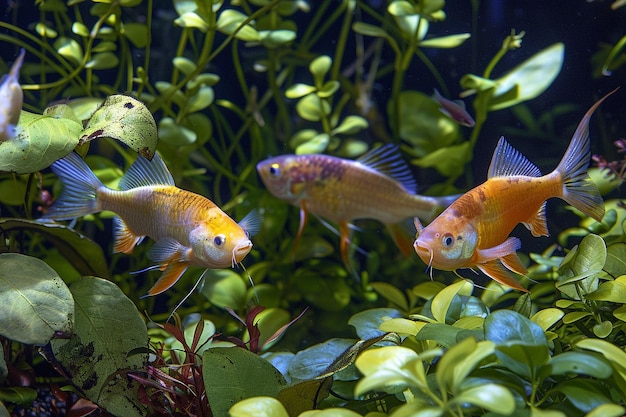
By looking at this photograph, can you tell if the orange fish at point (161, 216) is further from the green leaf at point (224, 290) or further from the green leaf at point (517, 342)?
the green leaf at point (224, 290)

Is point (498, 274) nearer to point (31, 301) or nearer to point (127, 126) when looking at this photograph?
point (127, 126)

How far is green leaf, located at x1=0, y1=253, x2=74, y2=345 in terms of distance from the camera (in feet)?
4.58

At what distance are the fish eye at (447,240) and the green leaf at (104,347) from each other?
0.89 m

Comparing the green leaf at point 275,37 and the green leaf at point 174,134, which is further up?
the green leaf at point 275,37

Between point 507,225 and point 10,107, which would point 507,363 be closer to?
point 507,225

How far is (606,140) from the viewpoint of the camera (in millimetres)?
2525

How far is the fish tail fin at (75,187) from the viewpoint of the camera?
166 centimetres

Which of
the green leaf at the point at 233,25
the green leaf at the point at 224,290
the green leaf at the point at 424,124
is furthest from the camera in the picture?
the green leaf at the point at 424,124

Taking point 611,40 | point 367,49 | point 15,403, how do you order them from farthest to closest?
1. point 367,49
2. point 611,40
3. point 15,403

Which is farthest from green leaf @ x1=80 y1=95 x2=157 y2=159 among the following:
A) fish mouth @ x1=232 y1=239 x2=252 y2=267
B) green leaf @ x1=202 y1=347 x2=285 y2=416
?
green leaf @ x1=202 y1=347 x2=285 y2=416

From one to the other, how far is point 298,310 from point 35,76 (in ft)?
6.33

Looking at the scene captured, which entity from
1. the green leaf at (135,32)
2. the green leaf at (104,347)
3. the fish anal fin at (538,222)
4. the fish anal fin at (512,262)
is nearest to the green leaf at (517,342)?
the fish anal fin at (512,262)

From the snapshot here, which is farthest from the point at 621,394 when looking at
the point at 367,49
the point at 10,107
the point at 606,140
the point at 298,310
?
the point at 367,49

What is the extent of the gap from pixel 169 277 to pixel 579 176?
1.16 meters
